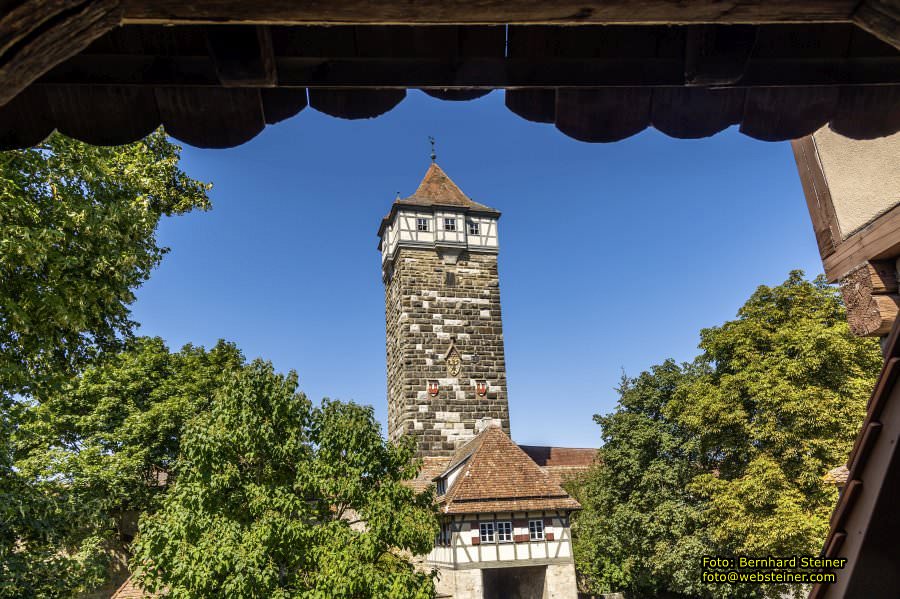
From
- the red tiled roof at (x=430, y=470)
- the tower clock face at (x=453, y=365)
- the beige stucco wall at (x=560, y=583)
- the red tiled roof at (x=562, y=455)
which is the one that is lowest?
the beige stucco wall at (x=560, y=583)

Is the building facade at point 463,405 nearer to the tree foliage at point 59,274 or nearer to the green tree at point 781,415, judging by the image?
the green tree at point 781,415

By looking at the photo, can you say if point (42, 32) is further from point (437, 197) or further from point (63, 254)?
point (437, 197)

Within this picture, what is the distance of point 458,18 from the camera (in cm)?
166

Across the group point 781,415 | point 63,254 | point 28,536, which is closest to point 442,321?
point 781,415

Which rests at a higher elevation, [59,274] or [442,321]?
[442,321]

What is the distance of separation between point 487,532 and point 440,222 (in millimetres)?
13943

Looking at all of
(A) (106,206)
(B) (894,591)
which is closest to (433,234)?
(A) (106,206)

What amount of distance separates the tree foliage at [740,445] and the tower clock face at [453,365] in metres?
6.85

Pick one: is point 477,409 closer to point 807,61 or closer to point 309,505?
point 309,505

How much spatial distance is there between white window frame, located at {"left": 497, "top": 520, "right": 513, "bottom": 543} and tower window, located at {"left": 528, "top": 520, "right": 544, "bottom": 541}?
70 centimetres

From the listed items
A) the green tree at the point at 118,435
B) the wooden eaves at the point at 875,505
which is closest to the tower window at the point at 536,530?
the green tree at the point at 118,435

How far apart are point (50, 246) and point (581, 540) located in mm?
23987

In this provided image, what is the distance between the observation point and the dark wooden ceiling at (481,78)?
216 centimetres

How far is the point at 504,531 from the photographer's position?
68.8 feet
